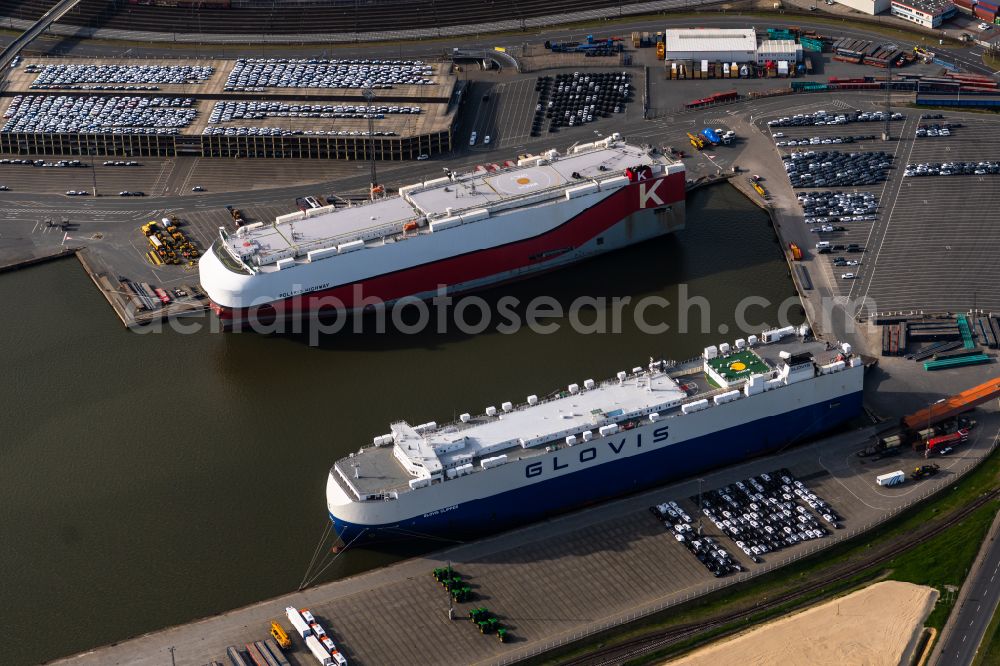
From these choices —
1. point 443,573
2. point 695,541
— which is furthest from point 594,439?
point 443,573

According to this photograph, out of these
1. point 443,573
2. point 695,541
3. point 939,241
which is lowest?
point 443,573

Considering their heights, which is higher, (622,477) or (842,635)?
(622,477)

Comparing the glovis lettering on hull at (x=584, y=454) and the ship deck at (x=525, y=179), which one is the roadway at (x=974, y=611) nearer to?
the glovis lettering on hull at (x=584, y=454)

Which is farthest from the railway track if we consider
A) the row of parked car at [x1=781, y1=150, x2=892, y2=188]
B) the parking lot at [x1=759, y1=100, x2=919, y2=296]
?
the row of parked car at [x1=781, y1=150, x2=892, y2=188]

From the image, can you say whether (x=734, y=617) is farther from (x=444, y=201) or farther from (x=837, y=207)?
(x=837, y=207)

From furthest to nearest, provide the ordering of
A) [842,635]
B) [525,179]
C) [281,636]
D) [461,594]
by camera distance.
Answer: [525,179]
[461,594]
[842,635]
[281,636]

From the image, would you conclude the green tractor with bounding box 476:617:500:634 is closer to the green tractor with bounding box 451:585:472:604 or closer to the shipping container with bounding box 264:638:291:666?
the green tractor with bounding box 451:585:472:604

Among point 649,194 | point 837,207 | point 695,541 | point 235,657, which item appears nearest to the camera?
point 235,657
